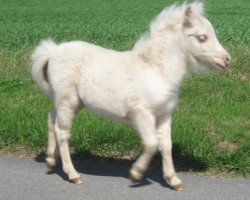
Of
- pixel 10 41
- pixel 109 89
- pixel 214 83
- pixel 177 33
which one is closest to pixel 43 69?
pixel 109 89

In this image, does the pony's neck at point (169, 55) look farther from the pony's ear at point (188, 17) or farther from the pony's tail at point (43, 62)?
the pony's tail at point (43, 62)

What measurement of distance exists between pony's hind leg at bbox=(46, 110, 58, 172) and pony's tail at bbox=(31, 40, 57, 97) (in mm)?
269

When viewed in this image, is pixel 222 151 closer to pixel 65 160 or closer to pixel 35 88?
pixel 65 160

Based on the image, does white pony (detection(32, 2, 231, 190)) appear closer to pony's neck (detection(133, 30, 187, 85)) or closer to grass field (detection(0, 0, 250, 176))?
pony's neck (detection(133, 30, 187, 85))

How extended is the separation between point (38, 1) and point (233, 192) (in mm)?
36621

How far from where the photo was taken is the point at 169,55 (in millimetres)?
4988

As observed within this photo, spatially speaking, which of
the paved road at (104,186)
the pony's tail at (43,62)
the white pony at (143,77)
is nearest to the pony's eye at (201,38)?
the white pony at (143,77)

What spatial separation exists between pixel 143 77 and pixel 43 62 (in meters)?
1.13

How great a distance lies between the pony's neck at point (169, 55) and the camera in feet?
16.2

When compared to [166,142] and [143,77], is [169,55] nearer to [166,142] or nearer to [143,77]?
[143,77]

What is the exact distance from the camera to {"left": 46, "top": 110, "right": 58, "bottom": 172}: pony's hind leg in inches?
219

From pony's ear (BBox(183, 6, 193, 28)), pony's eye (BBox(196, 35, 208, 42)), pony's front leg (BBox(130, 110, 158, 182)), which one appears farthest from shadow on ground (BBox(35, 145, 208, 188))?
pony's ear (BBox(183, 6, 193, 28))

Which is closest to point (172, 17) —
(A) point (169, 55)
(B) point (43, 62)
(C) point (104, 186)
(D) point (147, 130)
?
(A) point (169, 55)

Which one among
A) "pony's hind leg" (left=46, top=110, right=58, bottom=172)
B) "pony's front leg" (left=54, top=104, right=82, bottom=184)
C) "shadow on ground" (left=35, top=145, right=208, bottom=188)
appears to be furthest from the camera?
"pony's hind leg" (left=46, top=110, right=58, bottom=172)
